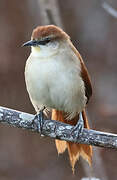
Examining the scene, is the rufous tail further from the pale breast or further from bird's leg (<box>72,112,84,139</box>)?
the pale breast

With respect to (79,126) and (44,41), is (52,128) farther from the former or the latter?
(44,41)

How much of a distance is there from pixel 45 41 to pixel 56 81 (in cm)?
39

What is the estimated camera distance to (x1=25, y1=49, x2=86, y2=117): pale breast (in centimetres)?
471

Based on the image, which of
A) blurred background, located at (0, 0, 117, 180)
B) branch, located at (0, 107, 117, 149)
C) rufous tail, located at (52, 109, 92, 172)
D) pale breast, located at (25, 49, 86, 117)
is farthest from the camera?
blurred background, located at (0, 0, 117, 180)

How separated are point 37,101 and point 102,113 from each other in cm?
269

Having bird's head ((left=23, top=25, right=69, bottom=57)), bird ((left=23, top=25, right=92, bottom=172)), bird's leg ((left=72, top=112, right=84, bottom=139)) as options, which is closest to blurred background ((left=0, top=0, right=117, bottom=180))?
bird's leg ((left=72, top=112, right=84, bottom=139))

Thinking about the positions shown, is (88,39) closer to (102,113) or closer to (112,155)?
(102,113)

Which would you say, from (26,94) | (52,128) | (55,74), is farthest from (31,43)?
(26,94)

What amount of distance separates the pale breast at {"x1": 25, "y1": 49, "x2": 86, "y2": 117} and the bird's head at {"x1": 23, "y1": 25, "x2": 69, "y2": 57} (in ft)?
0.24

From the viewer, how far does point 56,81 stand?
4715 millimetres

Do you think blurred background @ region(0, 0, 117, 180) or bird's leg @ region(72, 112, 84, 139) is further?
blurred background @ region(0, 0, 117, 180)

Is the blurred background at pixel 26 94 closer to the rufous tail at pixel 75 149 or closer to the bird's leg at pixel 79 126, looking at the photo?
the rufous tail at pixel 75 149

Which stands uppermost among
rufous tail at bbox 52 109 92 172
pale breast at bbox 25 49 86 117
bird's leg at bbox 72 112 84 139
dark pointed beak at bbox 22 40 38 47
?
dark pointed beak at bbox 22 40 38 47

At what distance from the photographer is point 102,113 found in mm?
7496
